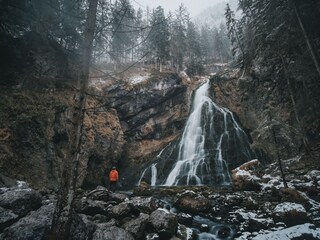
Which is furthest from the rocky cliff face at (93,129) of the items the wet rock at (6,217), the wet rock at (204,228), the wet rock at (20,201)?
the wet rock at (204,228)

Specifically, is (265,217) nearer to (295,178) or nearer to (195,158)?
(295,178)

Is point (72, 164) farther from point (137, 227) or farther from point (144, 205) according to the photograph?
point (144, 205)

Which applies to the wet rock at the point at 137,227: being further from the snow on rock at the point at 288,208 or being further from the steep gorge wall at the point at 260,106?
the steep gorge wall at the point at 260,106

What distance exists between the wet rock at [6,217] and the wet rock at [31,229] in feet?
2.69

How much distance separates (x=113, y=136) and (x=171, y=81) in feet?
45.0

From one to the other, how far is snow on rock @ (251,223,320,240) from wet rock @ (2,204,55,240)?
6.57 meters

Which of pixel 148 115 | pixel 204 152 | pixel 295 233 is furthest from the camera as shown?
pixel 148 115

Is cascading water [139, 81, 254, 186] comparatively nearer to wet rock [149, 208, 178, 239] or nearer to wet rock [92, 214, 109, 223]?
wet rock [92, 214, 109, 223]

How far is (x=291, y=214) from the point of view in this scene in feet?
30.2

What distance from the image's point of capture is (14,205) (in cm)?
725

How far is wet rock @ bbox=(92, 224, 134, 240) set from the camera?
615 centimetres

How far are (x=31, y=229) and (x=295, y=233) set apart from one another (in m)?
8.13

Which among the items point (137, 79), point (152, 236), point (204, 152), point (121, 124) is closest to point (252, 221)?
point (152, 236)

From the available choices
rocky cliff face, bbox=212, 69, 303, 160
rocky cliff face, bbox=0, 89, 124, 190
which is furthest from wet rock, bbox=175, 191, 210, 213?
rocky cliff face, bbox=0, 89, 124, 190
